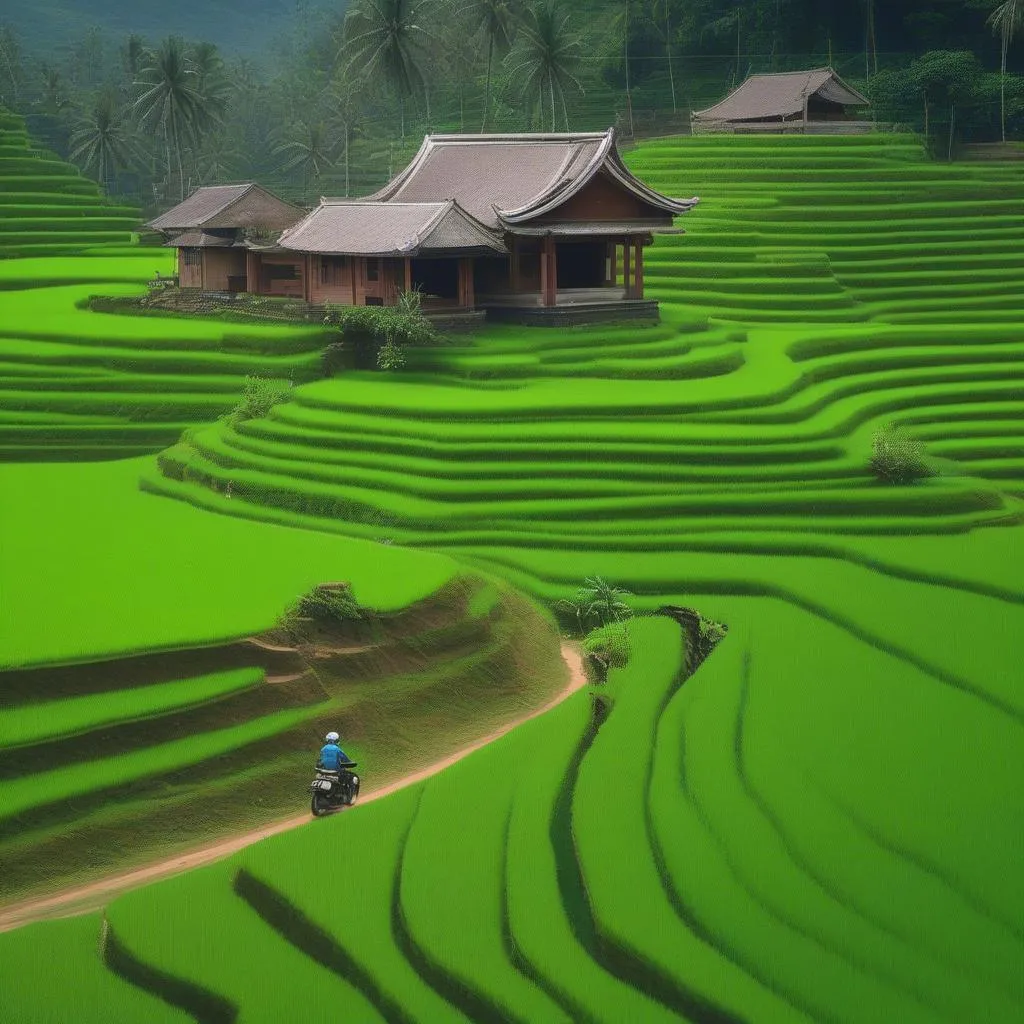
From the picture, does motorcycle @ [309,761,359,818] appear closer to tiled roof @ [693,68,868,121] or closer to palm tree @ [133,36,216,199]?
tiled roof @ [693,68,868,121]

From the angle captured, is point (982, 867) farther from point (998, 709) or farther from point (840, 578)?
point (840, 578)

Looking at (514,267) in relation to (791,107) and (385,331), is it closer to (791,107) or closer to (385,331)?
(385,331)

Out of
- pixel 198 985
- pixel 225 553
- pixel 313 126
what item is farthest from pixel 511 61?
pixel 198 985

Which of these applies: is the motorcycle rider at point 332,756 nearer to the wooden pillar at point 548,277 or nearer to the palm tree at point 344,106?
the wooden pillar at point 548,277

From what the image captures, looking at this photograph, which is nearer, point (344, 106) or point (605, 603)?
point (605, 603)

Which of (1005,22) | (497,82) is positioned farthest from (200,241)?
(497,82)

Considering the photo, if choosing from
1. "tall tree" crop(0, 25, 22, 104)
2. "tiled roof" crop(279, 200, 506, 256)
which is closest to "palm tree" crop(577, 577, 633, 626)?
"tiled roof" crop(279, 200, 506, 256)
